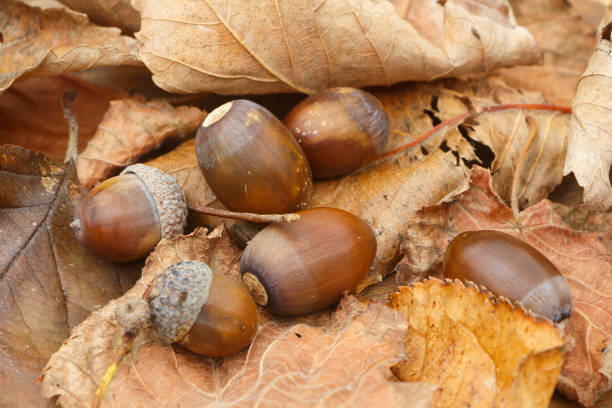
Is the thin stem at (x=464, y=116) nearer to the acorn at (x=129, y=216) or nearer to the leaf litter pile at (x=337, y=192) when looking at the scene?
the leaf litter pile at (x=337, y=192)

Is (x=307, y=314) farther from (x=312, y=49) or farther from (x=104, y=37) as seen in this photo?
(x=104, y=37)

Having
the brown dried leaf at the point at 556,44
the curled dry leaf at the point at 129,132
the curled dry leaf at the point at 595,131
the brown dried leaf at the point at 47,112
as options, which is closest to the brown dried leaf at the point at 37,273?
the curled dry leaf at the point at 129,132

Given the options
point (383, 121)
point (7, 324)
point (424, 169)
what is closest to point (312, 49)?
point (383, 121)

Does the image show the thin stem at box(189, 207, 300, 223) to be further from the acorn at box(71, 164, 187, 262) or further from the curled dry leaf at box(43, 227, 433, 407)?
the curled dry leaf at box(43, 227, 433, 407)

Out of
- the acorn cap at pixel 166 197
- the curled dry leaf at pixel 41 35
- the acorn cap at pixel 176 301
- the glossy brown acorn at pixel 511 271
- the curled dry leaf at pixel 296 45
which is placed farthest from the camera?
the curled dry leaf at pixel 41 35

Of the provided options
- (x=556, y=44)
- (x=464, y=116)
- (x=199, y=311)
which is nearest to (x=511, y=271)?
(x=464, y=116)

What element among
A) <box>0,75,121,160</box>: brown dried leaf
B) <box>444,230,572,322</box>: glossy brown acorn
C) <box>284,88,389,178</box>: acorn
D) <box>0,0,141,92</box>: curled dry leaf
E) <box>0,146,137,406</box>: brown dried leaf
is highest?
<box>0,0,141,92</box>: curled dry leaf

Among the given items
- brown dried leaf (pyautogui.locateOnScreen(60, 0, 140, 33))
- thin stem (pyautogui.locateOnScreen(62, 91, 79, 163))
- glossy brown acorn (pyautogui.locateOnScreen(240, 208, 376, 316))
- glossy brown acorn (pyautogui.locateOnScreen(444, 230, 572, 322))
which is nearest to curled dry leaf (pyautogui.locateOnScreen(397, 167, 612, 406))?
glossy brown acorn (pyautogui.locateOnScreen(444, 230, 572, 322))
